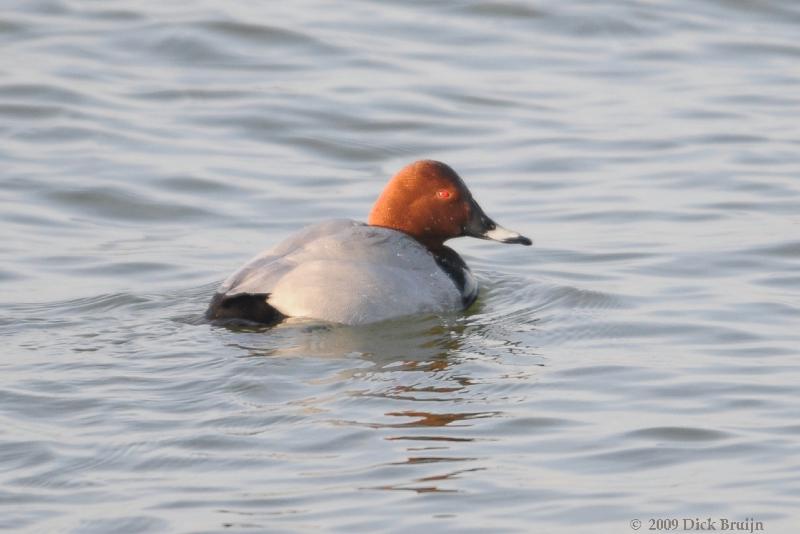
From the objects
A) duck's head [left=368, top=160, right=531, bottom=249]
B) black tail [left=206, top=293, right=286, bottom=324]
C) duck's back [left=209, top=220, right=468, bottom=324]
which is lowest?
black tail [left=206, top=293, right=286, bottom=324]

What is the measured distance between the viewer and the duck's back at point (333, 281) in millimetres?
8352

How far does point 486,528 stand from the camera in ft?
19.1

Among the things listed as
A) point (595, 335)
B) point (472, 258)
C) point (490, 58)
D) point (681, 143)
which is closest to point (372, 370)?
point (595, 335)

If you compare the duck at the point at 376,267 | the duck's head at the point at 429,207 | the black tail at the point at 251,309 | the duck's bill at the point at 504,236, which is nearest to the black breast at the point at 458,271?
the duck at the point at 376,267

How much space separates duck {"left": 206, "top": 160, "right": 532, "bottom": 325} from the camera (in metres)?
8.36

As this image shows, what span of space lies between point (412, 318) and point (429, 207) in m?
0.92

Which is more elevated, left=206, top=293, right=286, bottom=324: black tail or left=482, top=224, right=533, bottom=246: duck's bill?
left=482, top=224, right=533, bottom=246: duck's bill

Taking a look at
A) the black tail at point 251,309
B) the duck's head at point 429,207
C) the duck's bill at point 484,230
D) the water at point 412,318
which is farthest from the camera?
the duck's bill at point 484,230

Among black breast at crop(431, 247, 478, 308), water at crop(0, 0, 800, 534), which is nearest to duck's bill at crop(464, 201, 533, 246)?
black breast at crop(431, 247, 478, 308)

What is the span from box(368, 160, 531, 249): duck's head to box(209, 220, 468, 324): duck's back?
1.65 feet

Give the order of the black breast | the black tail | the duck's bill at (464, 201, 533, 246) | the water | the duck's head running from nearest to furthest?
1. the water
2. the black tail
3. the black breast
4. the duck's head
5. the duck's bill at (464, 201, 533, 246)

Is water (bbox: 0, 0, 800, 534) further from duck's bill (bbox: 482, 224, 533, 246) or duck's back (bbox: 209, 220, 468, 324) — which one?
duck's bill (bbox: 482, 224, 533, 246)

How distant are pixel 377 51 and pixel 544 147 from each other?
117 inches

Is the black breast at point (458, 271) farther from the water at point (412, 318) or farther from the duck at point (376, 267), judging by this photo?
the water at point (412, 318)
